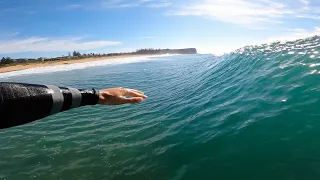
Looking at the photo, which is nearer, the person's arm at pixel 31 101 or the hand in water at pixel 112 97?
the person's arm at pixel 31 101

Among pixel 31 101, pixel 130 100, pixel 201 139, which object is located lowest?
pixel 201 139

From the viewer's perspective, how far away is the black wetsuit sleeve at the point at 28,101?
220cm

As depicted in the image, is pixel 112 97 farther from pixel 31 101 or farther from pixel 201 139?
pixel 201 139

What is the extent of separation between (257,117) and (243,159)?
1.86m

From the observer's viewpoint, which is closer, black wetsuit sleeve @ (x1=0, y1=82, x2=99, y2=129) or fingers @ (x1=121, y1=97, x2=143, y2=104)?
black wetsuit sleeve @ (x1=0, y1=82, x2=99, y2=129)

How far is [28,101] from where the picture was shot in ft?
7.65

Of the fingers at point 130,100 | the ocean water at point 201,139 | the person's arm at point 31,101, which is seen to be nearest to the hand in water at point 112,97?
the fingers at point 130,100

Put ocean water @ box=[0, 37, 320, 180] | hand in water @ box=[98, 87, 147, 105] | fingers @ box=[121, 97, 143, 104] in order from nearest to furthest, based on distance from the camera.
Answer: hand in water @ box=[98, 87, 147, 105]
fingers @ box=[121, 97, 143, 104]
ocean water @ box=[0, 37, 320, 180]

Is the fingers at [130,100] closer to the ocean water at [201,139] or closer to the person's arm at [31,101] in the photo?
the person's arm at [31,101]

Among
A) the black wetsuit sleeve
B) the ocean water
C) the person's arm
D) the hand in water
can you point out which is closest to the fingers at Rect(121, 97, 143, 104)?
the hand in water

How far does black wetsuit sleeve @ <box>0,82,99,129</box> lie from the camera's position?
220 centimetres

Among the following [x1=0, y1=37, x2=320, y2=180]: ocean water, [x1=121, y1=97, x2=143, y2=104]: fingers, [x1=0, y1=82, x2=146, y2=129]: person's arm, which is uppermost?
[x1=0, y1=82, x2=146, y2=129]: person's arm

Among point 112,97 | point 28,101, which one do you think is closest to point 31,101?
point 28,101

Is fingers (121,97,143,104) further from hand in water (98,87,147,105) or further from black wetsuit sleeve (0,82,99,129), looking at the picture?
black wetsuit sleeve (0,82,99,129)
